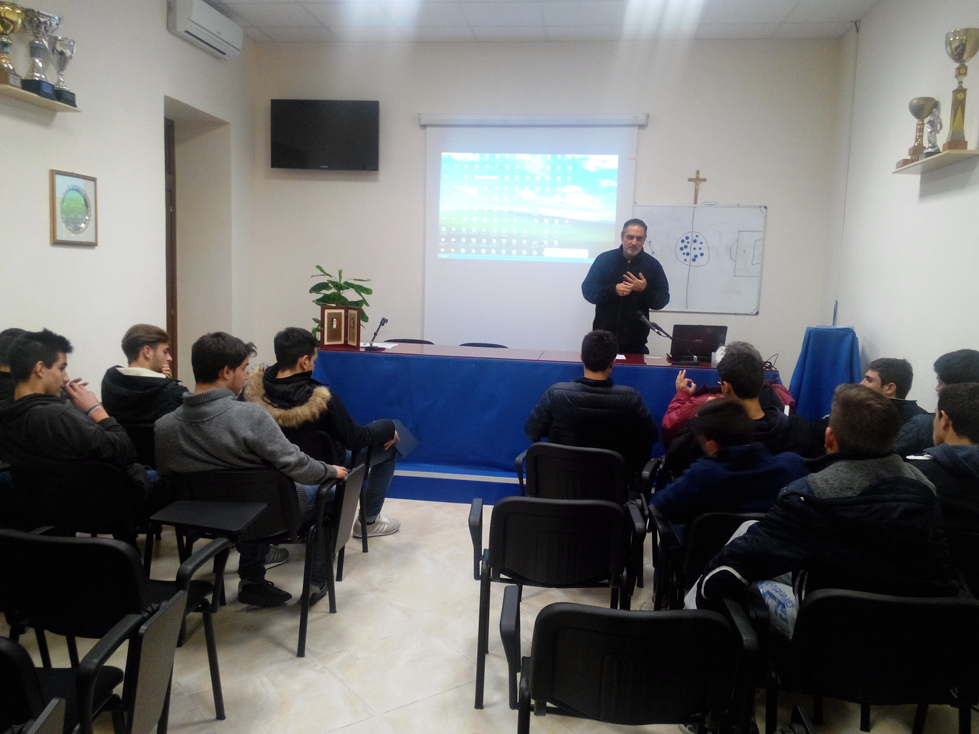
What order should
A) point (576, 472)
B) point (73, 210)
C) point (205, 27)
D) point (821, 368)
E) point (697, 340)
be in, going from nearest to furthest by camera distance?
1. point (576, 472)
2. point (697, 340)
3. point (73, 210)
4. point (821, 368)
5. point (205, 27)

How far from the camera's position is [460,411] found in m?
3.88

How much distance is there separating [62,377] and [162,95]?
3066 mm

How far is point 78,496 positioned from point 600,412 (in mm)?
1890

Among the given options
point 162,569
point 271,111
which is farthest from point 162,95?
point 162,569

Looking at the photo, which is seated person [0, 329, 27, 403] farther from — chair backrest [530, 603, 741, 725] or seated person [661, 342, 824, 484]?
seated person [661, 342, 824, 484]

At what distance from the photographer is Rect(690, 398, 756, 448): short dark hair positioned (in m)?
2.04

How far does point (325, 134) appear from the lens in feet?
19.1

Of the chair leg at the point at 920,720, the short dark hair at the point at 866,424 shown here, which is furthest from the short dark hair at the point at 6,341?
the chair leg at the point at 920,720

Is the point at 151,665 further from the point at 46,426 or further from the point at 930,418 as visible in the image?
the point at 930,418

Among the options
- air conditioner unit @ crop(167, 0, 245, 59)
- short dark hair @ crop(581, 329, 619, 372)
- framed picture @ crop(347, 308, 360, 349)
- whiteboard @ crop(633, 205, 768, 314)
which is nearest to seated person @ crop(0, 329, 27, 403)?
framed picture @ crop(347, 308, 360, 349)

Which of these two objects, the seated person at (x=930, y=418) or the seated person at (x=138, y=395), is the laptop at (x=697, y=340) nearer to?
the seated person at (x=930, y=418)

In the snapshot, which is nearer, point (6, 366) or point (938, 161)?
point (6, 366)

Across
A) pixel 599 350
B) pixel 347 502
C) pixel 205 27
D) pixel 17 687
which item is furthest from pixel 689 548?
pixel 205 27

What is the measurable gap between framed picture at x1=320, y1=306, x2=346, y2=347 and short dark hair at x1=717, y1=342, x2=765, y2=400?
2.30 metres
